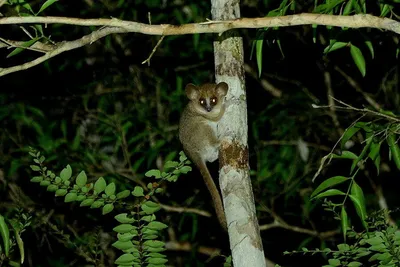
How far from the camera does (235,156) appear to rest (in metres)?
3.76

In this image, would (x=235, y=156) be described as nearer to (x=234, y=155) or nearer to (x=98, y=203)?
(x=234, y=155)

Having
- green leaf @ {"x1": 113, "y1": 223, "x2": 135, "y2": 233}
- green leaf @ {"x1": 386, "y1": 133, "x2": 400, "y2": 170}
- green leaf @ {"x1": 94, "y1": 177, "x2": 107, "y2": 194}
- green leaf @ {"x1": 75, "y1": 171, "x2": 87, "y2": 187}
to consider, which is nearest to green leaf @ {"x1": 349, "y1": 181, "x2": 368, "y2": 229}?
green leaf @ {"x1": 386, "y1": 133, "x2": 400, "y2": 170}

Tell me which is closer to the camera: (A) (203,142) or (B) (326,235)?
(A) (203,142)

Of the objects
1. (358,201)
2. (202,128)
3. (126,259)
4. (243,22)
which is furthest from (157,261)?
(202,128)

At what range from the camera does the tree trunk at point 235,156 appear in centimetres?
342

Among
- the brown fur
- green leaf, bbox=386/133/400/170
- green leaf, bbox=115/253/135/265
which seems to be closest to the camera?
green leaf, bbox=386/133/400/170

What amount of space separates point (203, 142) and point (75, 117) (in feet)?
8.93

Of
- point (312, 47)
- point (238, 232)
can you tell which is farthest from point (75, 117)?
point (238, 232)

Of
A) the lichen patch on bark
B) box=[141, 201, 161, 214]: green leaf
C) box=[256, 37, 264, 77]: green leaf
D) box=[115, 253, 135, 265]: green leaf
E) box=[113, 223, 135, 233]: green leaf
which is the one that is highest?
box=[256, 37, 264, 77]: green leaf

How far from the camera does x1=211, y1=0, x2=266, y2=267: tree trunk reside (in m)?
3.42

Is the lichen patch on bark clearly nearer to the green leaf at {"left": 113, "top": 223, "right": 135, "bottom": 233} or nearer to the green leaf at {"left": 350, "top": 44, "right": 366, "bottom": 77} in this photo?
the green leaf at {"left": 113, "top": 223, "right": 135, "bottom": 233}

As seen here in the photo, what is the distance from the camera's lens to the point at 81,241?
21.0ft

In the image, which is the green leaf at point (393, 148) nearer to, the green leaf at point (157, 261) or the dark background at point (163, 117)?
the green leaf at point (157, 261)

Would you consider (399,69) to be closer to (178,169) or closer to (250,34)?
(250,34)
